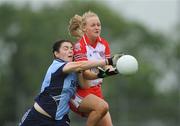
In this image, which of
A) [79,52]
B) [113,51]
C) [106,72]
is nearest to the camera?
[106,72]

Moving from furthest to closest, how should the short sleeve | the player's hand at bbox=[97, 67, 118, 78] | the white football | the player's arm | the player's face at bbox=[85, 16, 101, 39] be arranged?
the player's face at bbox=[85, 16, 101, 39], the short sleeve, the player's hand at bbox=[97, 67, 118, 78], the player's arm, the white football

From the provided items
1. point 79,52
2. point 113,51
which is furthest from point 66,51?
point 113,51

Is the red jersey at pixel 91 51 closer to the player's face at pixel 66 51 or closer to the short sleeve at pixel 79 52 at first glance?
the short sleeve at pixel 79 52

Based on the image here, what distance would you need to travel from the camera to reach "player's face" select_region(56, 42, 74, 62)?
12.6m

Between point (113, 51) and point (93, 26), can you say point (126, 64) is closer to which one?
point (93, 26)

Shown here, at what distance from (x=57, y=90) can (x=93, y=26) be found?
118 cm

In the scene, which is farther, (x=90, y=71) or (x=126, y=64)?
(x=90, y=71)

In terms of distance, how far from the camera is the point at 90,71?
12.6 metres

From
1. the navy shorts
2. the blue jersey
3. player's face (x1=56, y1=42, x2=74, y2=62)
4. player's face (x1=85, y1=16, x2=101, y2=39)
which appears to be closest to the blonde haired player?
player's face (x1=85, y1=16, x2=101, y2=39)

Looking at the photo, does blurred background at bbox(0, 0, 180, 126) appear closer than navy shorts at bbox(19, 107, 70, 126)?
No

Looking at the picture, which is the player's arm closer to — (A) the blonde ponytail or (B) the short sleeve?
(B) the short sleeve

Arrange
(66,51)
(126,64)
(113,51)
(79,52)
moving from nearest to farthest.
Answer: (126,64) → (66,51) → (79,52) → (113,51)

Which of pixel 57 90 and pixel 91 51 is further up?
pixel 91 51

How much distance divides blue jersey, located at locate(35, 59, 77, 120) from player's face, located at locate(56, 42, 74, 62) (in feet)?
0.26
